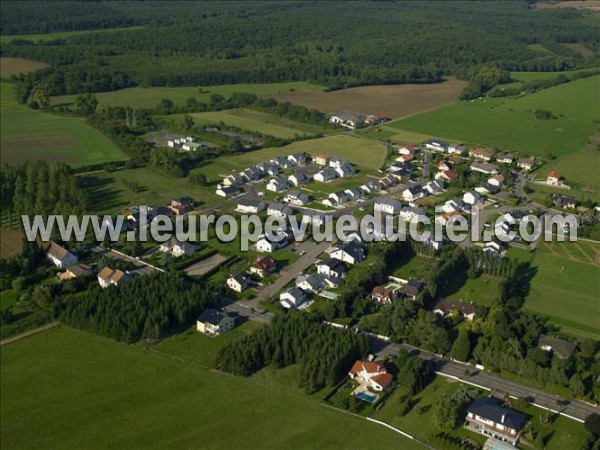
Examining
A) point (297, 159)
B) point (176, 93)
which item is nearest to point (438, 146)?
point (297, 159)

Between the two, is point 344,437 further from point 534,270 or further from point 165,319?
point 534,270

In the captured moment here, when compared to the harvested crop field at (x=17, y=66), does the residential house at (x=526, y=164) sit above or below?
below

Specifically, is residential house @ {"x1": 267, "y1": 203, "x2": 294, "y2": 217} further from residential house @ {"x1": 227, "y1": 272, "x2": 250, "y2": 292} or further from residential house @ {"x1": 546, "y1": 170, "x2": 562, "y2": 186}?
residential house @ {"x1": 546, "y1": 170, "x2": 562, "y2": 186}

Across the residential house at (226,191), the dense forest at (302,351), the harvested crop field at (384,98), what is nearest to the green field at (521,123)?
the harvested crop field at (384,98)

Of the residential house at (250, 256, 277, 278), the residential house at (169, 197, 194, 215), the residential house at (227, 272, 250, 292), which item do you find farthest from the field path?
the residential house at (169, 197, 194, 215)

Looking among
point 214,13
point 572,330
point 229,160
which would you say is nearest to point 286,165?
point 229,160

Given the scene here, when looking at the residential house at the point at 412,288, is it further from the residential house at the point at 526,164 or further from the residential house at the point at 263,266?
the residential house at the point at 526,164
